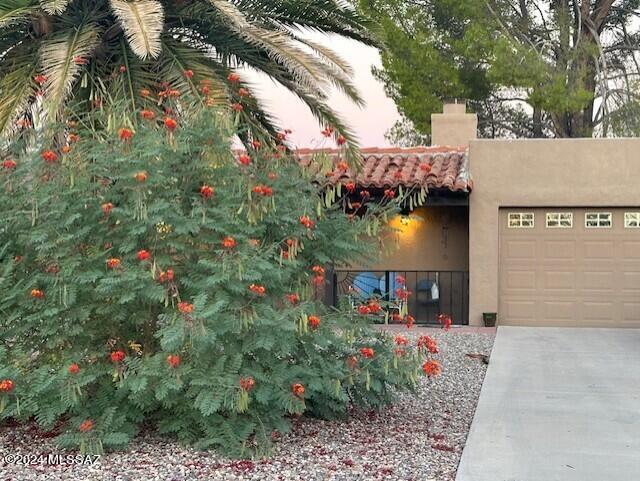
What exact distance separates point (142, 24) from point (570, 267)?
30.1 ft

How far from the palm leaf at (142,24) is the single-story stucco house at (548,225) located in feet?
19.6

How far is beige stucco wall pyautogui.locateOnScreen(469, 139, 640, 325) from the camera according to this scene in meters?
14.9

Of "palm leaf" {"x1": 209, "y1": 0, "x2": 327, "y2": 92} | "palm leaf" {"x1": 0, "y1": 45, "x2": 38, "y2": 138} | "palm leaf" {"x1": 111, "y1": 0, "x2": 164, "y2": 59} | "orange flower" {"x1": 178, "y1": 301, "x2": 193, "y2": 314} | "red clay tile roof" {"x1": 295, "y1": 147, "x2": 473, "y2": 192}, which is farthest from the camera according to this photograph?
"red clay tile roof" {"x1": 295, "y1": 147, "x2": 473, "y2": 192}

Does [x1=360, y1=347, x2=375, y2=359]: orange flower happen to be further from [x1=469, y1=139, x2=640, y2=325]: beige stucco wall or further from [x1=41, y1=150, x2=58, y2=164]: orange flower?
[x1=469, y1=139, x2=640, y2=325]: beige stucco wall

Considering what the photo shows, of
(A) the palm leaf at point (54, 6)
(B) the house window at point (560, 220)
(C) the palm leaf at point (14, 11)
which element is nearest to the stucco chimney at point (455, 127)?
(B) the house window at point (560, 220)

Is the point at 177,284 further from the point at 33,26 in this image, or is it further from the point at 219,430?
the point at 33,26

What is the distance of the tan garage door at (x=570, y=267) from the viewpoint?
49.1 ft

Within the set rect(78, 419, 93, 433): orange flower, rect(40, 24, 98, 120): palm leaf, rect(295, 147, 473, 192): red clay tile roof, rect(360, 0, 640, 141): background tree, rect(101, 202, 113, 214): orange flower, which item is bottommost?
rect(78, 419, 93, 433): orange flower

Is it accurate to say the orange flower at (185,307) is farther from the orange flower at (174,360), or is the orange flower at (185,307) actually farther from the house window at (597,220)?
the house window at (597,220)

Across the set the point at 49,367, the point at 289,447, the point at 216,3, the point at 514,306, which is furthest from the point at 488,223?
the point at 49,367

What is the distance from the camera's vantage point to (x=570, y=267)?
15.1 meters

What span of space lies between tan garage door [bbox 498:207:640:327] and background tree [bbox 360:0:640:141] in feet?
24.8

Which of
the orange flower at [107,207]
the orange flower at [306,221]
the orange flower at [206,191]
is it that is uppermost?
the orange flower at [206,191]

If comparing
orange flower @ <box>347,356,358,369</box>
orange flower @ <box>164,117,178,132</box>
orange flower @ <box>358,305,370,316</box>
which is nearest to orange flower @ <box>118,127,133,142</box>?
orange flower @ <box>164,117,178,132</box>
